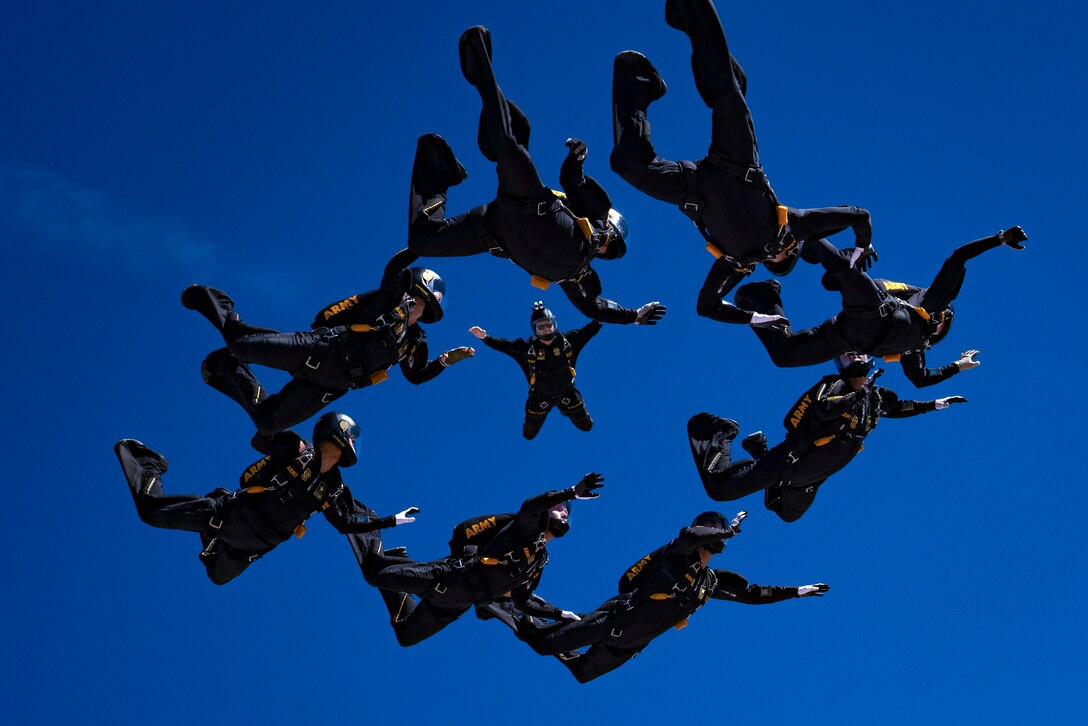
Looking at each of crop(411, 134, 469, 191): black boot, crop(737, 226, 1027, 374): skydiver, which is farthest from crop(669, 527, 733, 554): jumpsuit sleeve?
crop(411, 134, 469, 191): black boot

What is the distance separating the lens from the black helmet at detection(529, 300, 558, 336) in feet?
110

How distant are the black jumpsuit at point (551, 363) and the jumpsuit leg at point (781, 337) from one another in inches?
163

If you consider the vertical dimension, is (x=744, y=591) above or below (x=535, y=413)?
below

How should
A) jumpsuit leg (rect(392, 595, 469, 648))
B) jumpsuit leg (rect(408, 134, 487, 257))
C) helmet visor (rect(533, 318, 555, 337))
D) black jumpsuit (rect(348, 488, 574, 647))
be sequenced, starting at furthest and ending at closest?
helmet visor (rect(533, 318, 555, 337)), jumpsuit leg (rect(392, 595, 469, 648)), black jumpsuit (rect(348, 488, 574, 647)), jumpsuit leg (rect(408, 134, 487, 257))

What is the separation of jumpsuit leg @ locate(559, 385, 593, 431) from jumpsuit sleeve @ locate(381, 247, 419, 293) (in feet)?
23.3

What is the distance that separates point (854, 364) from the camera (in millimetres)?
29953

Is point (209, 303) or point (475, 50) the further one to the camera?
point (209, 303)

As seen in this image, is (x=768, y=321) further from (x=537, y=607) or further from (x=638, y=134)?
(x=537, y=607)

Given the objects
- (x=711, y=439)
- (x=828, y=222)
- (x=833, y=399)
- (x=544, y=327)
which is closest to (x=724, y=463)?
(x=711, y=439)

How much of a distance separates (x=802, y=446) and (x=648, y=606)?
3.92m

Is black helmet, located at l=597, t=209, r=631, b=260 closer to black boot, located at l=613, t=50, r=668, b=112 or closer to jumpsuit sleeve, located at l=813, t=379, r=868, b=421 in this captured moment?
black boot, located at l=613, t=50, r=668, b=112

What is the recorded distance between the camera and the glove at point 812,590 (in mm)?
32156

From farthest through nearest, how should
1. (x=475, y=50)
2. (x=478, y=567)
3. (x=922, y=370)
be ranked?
(x=922, y=370), (x=478, y=567), (x=475, y=50)

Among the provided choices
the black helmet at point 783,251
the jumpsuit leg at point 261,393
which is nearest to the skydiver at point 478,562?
the jumpsuit leg at point 261,393
